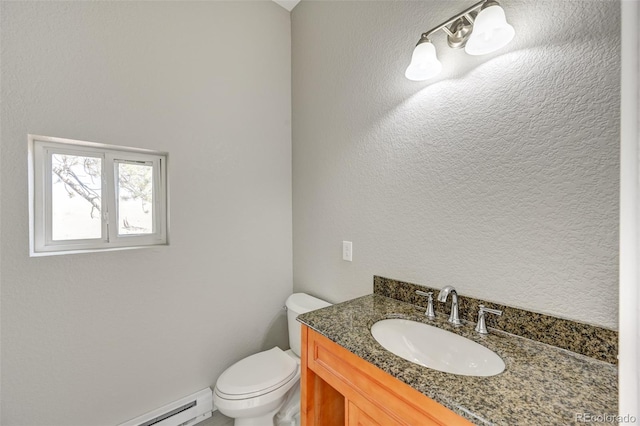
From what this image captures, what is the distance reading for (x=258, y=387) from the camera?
1353 millimetres

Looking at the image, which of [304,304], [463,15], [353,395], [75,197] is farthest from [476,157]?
[75,197]

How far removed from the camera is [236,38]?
175cm

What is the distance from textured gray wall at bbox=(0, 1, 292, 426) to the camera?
1146 mm

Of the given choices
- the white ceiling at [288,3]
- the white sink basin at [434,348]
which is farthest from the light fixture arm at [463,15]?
the white ceiling at [288,3]

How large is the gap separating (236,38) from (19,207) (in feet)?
4.96

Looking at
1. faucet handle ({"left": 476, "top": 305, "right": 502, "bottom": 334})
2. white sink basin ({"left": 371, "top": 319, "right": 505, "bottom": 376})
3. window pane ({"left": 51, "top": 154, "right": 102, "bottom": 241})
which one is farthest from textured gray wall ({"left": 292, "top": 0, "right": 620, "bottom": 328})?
window pane ({"left": 51, "top": 154, "right": 102, "bottom": 241})

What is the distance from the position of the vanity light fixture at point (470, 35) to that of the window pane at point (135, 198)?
5.04 ft

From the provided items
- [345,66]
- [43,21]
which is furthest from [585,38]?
[43,21]

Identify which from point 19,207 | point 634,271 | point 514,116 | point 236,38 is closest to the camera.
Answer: point 634,271

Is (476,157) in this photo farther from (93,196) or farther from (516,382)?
(93,196)

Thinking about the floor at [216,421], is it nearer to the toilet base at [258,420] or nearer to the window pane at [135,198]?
the toilet base at [258,420]

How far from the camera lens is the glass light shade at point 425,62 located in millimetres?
1060

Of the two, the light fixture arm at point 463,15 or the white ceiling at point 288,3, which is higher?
the white ceiling at point 288,3

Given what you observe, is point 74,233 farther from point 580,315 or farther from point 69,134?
point 580,315
